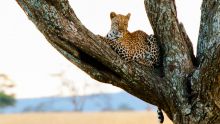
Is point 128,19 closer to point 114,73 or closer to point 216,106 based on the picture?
point 114,73

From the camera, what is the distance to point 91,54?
6328mm

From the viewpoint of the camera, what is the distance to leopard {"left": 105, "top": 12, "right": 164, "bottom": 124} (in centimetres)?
665

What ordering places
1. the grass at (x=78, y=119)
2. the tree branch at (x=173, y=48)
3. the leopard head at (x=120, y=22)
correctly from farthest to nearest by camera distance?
the grass at (x=78, y=119)
the leopard head at (x=120, y=22)
the tree branch at (x=173, y=48)

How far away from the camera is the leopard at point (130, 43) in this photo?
6645 mm

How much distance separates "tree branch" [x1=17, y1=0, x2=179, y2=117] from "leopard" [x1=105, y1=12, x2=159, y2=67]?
5.2 inches

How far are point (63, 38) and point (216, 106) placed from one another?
5.26 feet

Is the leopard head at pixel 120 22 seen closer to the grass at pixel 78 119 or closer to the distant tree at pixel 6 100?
the grass at pixel 78 119

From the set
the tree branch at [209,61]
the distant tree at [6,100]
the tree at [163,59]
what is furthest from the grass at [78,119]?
the tree branch at [209,61]

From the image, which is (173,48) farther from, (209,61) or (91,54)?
(91,54)

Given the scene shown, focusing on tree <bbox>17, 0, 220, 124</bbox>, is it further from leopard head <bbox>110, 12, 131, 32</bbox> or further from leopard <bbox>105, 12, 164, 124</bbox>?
leopard head <bbox>110, 12, 131, 32</bbox>

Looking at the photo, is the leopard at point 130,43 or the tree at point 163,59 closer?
the tree at point 163,59

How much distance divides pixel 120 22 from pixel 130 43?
31 cm

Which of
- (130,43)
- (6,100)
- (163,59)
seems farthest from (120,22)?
(6,100)

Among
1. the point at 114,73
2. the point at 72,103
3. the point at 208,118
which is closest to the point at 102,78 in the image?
the point at 114,73
